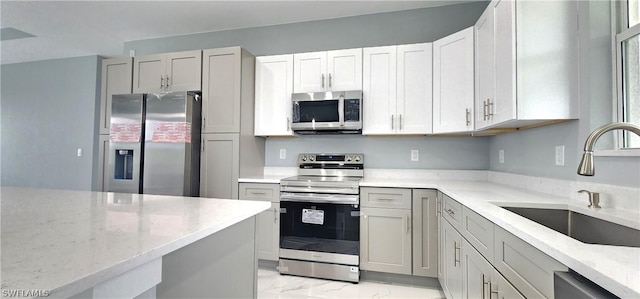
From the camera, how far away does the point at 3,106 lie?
4832 mm

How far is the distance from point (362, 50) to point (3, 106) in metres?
6.28

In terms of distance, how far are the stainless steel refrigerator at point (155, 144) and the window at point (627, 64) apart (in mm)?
3066

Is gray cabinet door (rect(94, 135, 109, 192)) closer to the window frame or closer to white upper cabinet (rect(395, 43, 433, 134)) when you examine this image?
white upper cabinet (rect(395, 43, 433, 134))

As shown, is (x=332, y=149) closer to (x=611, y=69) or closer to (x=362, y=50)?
(x=362, y=50)

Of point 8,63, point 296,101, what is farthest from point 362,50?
point 8,63

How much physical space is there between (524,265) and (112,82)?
155 inches

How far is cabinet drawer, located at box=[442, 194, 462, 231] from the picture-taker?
1700 millimetres

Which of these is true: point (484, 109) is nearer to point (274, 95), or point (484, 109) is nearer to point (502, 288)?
point (502, 288)

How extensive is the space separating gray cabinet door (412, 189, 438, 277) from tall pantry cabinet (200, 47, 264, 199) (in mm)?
1687

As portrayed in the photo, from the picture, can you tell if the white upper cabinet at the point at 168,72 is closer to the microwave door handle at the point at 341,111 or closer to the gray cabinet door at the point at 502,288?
the microwave door handle at the point at 341,111

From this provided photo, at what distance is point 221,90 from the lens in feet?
9.36

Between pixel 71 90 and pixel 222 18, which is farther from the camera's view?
pixel 71 90

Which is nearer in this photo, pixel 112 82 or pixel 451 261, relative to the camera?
pixel 451 261

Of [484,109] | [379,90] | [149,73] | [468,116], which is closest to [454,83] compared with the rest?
[468,116]
